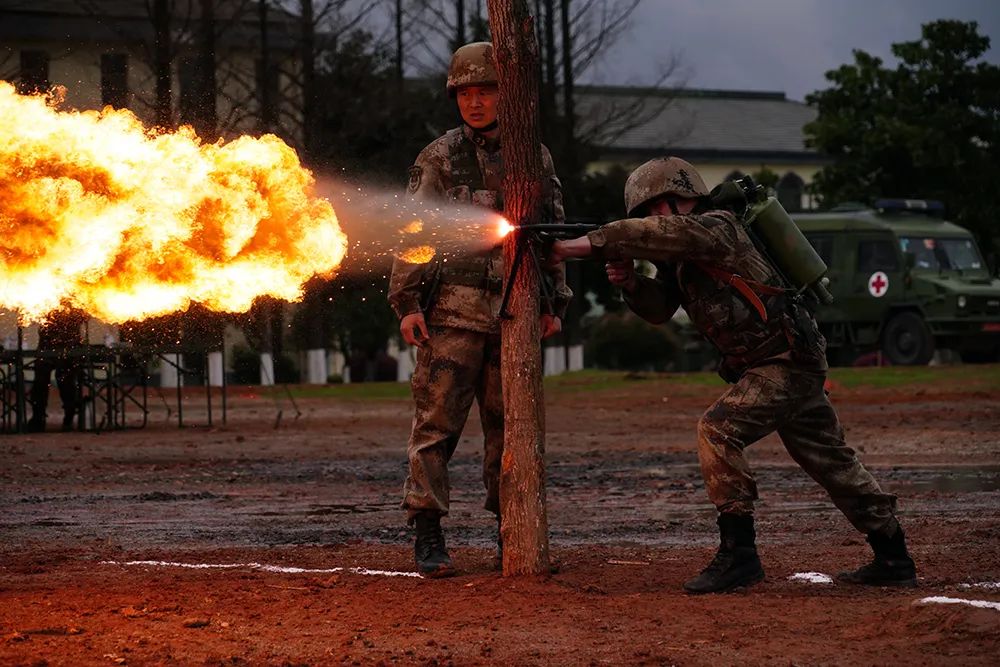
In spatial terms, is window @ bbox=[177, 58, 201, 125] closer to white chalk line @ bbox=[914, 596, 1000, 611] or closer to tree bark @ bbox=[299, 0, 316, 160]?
tree bark @ bbox=[299, 0, 316, 160]

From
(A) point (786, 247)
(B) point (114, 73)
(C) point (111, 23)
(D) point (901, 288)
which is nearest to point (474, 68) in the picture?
(A) point (786, 247)

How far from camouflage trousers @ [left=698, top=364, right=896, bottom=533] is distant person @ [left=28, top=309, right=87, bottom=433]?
37.1ft

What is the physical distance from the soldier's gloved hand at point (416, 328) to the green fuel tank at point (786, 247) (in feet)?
5.06

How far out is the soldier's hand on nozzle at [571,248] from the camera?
699 cm

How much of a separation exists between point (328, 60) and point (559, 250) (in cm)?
2755

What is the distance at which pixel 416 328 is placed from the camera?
7.66 m

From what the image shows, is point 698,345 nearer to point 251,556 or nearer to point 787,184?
point 251,556

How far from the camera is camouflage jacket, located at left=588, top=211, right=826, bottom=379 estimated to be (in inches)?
273

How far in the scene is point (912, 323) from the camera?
30.9 metres

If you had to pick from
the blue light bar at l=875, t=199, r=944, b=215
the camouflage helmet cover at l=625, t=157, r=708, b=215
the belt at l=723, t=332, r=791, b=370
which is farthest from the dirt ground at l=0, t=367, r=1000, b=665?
the blue light bar at l=875, t=199, r=944, b=215

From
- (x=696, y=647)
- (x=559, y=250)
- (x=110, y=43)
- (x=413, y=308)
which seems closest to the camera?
(x=696, y=647)

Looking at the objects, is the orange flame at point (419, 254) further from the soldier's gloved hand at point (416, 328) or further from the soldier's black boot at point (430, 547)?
the soldier's black boot at point (430, 547)

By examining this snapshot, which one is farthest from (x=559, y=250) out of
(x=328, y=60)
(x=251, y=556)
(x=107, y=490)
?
(x=328, y=60)

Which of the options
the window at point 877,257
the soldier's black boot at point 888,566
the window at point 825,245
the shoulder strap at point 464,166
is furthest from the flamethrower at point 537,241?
the window at point 825,245
